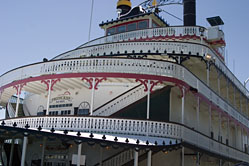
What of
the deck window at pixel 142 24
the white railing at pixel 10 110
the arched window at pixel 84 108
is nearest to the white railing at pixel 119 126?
the arched window at pixel 84 108

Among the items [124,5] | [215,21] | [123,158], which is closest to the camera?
[123,158]

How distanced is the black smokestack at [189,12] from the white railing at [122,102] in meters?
12.0

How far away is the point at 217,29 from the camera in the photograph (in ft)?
91.4

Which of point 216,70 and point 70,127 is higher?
point 216,70

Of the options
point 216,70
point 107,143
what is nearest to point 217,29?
point 216,70

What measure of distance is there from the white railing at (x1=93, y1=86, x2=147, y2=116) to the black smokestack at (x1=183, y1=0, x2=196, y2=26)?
39.4 feet

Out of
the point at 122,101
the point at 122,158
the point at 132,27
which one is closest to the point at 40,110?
the point at 122,101

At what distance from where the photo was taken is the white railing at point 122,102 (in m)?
21.4

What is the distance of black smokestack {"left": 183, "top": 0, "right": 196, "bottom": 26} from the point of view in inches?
1234

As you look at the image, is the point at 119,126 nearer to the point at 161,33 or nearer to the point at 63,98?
the point at 63,98

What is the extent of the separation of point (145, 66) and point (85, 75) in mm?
3407

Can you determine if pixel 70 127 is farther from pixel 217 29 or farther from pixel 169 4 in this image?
pixel 169 4

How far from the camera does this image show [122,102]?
844 inches

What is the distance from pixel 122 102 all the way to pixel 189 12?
45.6ft
